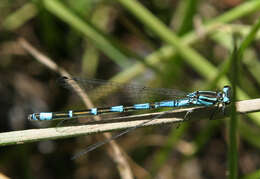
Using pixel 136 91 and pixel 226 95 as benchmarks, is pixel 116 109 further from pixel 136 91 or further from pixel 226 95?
pixel 226 95

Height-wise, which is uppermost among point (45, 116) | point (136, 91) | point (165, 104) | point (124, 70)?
point (124, 70)

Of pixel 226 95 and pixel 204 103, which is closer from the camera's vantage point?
pixel 204 103

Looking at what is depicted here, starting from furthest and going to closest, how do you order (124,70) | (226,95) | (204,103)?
(124,70) → (226,95) → (204,103)

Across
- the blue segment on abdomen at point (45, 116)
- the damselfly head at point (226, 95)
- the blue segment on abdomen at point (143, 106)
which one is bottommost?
the blue segment on abdomen at point (45, 116)

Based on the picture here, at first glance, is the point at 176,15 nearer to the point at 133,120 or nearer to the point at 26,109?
the point at 26,109

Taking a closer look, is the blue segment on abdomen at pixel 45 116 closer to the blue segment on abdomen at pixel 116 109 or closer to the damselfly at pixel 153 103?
the damselfly at pixel 153 103

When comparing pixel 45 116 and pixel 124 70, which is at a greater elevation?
pixel 124 70

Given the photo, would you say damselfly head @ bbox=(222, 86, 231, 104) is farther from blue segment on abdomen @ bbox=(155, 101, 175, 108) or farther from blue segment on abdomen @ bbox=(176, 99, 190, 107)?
blue segment on abdomen @ bbox=(155, 101, 175, 108)

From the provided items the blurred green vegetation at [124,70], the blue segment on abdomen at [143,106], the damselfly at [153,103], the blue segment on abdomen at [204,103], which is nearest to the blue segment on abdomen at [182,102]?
the damselfly at [153,103]

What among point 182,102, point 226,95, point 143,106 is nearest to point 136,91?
point 143,106
